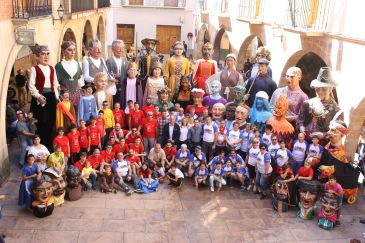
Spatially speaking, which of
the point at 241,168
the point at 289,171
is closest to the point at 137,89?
the point at 241,168

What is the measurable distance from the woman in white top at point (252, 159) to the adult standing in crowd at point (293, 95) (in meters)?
1.15

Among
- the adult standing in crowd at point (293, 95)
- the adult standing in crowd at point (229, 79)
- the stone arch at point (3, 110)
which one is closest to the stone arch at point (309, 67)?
the adult standing in crowd at point (229, 79)

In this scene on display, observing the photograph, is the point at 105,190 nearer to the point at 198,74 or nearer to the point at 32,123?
the point at 32,123

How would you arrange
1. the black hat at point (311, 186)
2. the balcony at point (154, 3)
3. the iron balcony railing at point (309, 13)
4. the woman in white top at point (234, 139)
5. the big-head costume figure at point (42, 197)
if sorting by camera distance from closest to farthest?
the big-head costume figure at point (42, 197), the black hat at point (311, 186), the woman in white top at point (234, 139), the iron balcony railing at point (309, 13), the balcony at point (154, 3)

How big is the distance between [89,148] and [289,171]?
13.0 ft

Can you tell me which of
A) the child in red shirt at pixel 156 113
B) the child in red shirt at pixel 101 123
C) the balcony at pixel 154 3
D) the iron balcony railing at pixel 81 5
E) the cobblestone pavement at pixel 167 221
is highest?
the balcony at pixel 154 3

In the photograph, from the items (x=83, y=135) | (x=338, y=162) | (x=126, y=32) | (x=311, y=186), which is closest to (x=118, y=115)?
(x=83, y=135)

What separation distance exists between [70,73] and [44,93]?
69cm

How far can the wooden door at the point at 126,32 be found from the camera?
26766 mm

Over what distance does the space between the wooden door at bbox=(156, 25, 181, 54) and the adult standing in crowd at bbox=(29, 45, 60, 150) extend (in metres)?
18.5

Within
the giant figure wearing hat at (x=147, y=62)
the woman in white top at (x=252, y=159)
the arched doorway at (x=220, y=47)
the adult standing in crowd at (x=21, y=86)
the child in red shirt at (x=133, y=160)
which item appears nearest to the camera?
the woman in white top at (x=252, y=159)

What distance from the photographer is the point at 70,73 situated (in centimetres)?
867

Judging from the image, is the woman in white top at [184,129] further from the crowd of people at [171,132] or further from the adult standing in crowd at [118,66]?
the adult standing in crowd at [118,66]

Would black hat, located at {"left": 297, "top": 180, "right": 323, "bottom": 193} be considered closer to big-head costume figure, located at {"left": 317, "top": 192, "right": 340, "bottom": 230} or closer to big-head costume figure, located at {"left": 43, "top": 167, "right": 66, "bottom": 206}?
big-head costume figure, located at {"left": 317, "top": 192, "right": 340, "bottom": 230}
